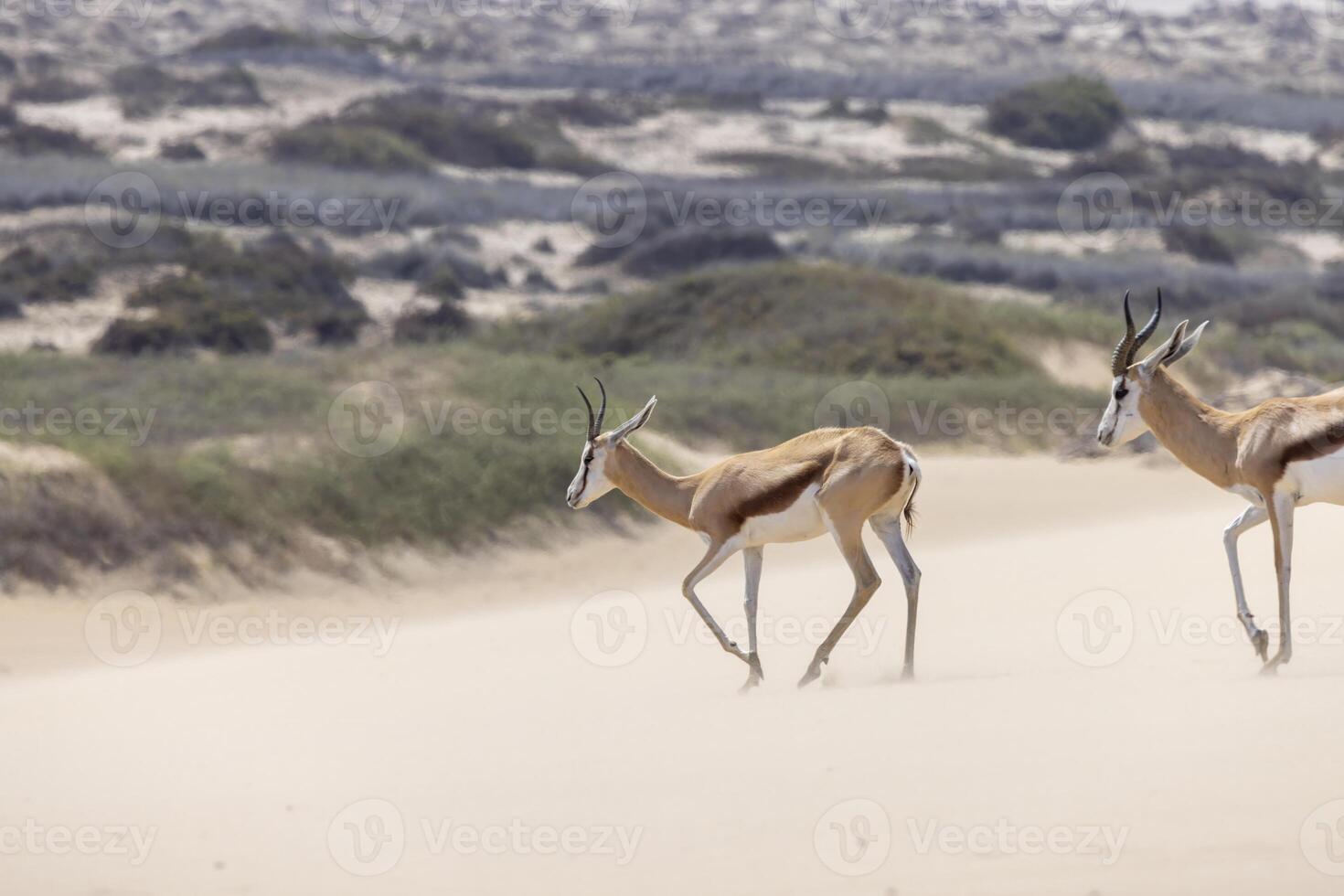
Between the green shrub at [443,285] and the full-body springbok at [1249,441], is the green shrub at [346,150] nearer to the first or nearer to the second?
the green shrub at [443,285]

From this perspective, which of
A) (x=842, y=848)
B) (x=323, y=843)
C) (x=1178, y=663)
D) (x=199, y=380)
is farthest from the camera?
(x=199, y=380)

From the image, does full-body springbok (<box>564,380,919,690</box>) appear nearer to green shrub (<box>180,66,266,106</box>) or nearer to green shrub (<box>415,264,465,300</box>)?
green shrub (<box>415,264,465,300</box>)

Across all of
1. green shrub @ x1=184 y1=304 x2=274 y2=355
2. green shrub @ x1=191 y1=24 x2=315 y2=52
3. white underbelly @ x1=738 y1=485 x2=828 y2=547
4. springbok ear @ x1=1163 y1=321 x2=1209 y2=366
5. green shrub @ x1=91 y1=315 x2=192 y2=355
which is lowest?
green shrub @ x1=191 y1=24 x2=315 y2=52

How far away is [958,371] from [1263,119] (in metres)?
59.2

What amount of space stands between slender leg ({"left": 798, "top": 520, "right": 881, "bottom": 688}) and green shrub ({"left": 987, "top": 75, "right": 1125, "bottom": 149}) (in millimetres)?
70986

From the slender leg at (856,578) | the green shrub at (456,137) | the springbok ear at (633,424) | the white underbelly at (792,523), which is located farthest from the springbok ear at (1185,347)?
the green shrub at (456,137)

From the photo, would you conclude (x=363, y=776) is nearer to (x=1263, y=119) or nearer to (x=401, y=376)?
(x=401, y=376)

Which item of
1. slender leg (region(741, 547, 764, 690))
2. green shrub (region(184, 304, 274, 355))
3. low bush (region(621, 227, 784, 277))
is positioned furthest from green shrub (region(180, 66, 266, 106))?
slender leg (region(741, 547, 764, 690))

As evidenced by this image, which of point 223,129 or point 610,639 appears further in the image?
point 223,129

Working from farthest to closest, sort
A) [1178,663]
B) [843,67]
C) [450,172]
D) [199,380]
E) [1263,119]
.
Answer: [843,67]
[1263,119]
[450,172]
[199,380]
[1178,663]

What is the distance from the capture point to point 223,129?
6506cm

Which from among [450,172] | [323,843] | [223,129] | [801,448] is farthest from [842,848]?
[223,129]

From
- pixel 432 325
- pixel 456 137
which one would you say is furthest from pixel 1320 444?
pixel 456 137

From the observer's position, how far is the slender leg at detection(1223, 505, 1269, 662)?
10414mm
